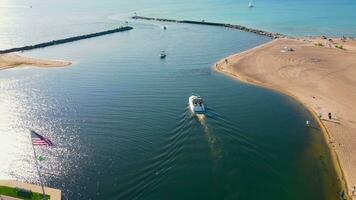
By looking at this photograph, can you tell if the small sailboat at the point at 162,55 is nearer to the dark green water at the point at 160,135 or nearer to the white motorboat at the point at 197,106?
the dark green water at the point at 160,135

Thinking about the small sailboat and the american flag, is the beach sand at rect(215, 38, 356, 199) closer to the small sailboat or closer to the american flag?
the small sailboat

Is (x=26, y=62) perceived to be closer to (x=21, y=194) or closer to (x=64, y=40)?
(x=64, y=40)

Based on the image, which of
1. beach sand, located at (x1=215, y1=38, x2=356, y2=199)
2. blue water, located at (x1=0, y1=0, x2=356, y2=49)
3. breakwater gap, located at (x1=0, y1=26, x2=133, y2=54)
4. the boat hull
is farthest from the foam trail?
blue water, located at (x1=0, y1=0, x2=356, y2=49)

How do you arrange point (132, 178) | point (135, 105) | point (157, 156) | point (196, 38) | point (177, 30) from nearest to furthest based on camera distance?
point (132, 178)
point (157, 156)
point (135, 105)
point (196, 38)
point (177, 30)

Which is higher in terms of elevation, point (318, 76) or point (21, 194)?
point (318, 76)

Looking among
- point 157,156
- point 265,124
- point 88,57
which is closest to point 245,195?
point 157,156

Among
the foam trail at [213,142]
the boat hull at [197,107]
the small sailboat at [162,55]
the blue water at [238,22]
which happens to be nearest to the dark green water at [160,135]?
the foam trail at [213,142]

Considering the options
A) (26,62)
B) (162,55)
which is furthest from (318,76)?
(26,62)

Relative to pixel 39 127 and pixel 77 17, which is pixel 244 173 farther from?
pixel 77 17
